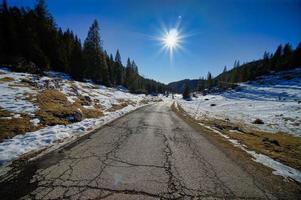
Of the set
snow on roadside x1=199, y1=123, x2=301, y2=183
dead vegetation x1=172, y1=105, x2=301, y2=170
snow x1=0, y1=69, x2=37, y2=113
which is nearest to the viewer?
snow on roadside x1=199, y1=123, x2=301, y2=183

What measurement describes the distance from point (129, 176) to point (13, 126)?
7.07m

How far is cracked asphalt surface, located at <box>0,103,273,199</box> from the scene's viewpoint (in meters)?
→ 4.10

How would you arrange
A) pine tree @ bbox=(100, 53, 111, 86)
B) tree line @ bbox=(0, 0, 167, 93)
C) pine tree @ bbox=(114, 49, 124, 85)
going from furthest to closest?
1. pine tree @ bbox=(114, 49, 124, 85)
2. pine tree @ bbox=(100, 53, 111, 86)
3. tree line @ bbox=(0, 0, 167, 93)

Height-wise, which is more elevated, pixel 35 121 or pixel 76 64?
pixel 76 64

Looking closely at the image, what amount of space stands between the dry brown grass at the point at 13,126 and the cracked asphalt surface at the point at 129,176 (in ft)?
9.72

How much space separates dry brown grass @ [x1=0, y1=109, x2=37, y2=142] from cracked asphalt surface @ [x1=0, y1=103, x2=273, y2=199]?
2964mm

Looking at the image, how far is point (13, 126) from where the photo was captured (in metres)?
8.59

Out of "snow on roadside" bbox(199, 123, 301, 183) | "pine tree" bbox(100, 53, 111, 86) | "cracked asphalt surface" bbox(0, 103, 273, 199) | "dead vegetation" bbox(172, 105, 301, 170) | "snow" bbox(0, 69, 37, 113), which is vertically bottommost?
"dead vegetation" bbox(172, 105, 301, 170)

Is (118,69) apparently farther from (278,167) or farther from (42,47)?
(278,167)

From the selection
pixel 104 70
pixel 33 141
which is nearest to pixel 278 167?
pixel 33 141

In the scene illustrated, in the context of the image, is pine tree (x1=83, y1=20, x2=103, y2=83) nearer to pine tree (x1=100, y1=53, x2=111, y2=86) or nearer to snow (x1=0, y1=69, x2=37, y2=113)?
pine tree (x1=100, y1=53, x2=111, y2=86)

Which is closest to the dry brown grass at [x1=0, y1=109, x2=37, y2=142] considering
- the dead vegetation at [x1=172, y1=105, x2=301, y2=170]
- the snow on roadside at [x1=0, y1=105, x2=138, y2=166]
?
the snow on roadside at [x1=0, y1=105, x2=138, y2=166]

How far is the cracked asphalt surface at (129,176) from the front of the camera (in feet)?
13.4

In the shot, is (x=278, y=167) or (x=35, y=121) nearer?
(x=278, y=167)
